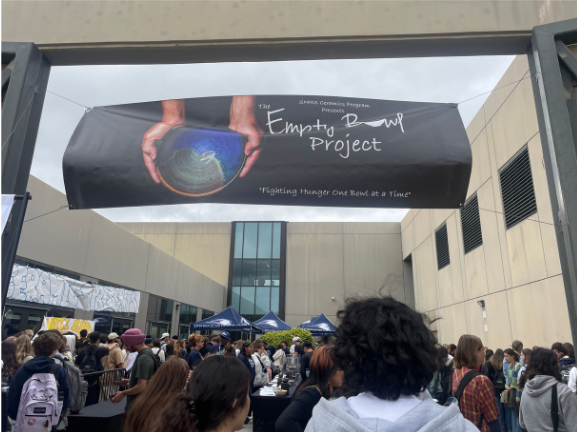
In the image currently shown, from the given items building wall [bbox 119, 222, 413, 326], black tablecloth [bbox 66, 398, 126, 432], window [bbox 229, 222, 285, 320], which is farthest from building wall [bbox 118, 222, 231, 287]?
→ black tablecloth [bbox 66, 398, 126, 432]

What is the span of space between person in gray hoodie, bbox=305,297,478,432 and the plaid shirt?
2539 millimetres

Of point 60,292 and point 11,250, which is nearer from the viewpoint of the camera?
point 11,250

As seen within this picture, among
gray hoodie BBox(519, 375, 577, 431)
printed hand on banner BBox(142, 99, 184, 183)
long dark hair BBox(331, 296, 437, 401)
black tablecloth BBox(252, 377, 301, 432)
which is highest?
printed hand on banner BBox(142, 99, 184, 183)

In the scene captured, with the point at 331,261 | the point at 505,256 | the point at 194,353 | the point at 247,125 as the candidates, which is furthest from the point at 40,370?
the point at 331,261

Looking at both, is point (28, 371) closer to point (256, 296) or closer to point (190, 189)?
point (190, 189)

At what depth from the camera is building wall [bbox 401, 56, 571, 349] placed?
34.6 feet

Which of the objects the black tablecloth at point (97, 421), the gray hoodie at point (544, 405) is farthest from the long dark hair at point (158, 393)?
the gray hoodie at point (544, 405)

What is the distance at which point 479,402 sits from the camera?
3.73 metres

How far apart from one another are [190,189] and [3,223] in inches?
50.2

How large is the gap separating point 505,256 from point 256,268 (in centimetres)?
1898

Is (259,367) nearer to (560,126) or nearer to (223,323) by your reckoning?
(223,323)

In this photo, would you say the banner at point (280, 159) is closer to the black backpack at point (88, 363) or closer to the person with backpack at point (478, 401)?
the person with backpack at point (478, 401)

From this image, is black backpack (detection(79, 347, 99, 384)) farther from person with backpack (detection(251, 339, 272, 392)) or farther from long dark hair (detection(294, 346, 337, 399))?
long dark hair (detection(294, 346, 337, 399))

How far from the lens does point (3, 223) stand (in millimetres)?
2648
